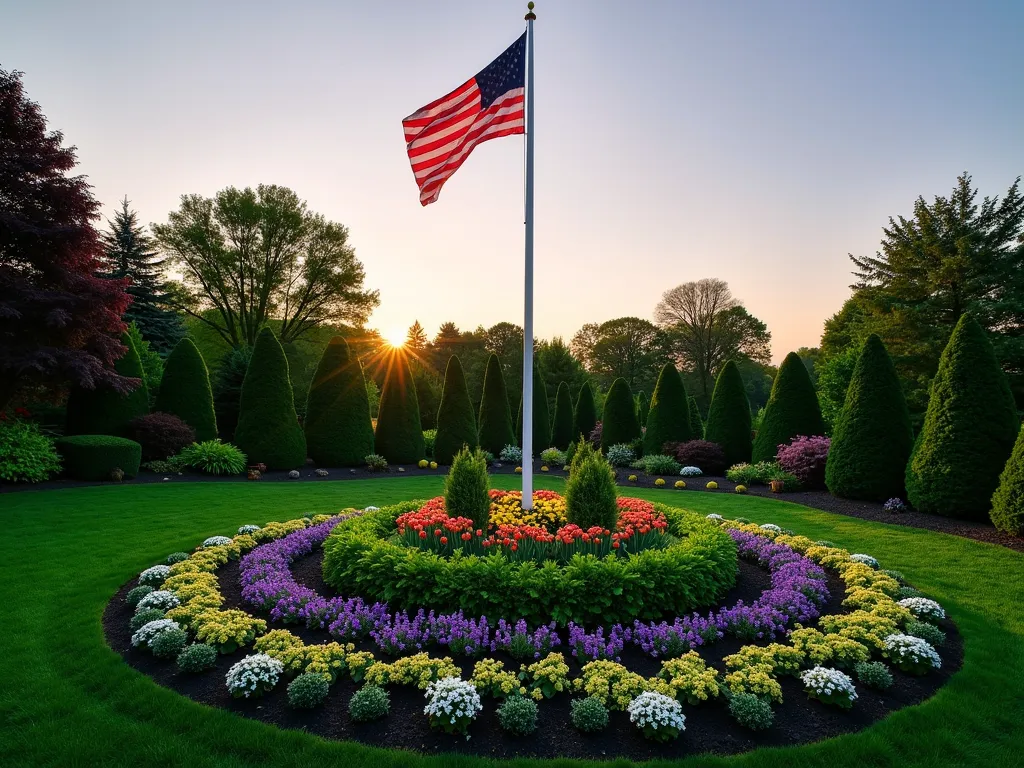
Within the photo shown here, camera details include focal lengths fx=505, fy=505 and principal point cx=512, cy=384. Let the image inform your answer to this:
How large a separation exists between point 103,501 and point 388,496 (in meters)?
5.84

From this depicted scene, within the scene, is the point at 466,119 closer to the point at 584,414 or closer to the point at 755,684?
the point at 755,684

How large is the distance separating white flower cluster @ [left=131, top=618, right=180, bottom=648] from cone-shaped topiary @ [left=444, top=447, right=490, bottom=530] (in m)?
3.25

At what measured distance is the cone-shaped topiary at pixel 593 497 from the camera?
667cm

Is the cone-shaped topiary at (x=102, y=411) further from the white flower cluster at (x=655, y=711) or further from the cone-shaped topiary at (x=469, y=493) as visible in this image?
the white flower cluster at (x=655, y=711)

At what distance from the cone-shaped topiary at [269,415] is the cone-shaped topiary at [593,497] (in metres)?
12.7

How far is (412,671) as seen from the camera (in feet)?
13.0

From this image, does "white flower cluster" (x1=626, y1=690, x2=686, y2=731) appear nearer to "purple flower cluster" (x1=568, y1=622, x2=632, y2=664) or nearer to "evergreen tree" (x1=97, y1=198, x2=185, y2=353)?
"purple flower cluster" (x1=568, y1=622, x2=632, y2=664)

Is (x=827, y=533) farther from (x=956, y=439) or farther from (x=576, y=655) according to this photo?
(x=576, y=655)

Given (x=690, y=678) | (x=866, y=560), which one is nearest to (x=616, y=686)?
(x=690, y=678)

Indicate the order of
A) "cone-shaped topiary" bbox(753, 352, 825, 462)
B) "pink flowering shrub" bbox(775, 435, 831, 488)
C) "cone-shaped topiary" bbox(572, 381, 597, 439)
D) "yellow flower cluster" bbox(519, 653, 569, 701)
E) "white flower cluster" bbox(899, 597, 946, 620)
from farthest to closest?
1. "cone-shaped topiary" bbox(572, 381, 597, 439)
2. "cone-shaped topiary" bbox(753, 352, 825, 462)
3. "pink flowering shrub" bbox(775, 435, 831, 488)
4. "white flower cluster" bbox(899, 597, 946, 620)
5. "yellow flower cluster" bbox(519, 653, 569, 701)

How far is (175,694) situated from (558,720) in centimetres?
289

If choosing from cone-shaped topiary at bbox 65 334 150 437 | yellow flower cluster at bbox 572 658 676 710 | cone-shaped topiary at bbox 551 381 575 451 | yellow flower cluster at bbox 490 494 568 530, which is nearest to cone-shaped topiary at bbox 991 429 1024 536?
yellow flower cluster at bbox 490 494 568 530

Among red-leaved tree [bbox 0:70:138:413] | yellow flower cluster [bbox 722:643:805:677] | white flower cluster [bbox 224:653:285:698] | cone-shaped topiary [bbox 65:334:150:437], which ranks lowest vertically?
white flower cluster [bbox 224:653:285:698]

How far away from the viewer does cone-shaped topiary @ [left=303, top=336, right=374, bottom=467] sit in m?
17.9
